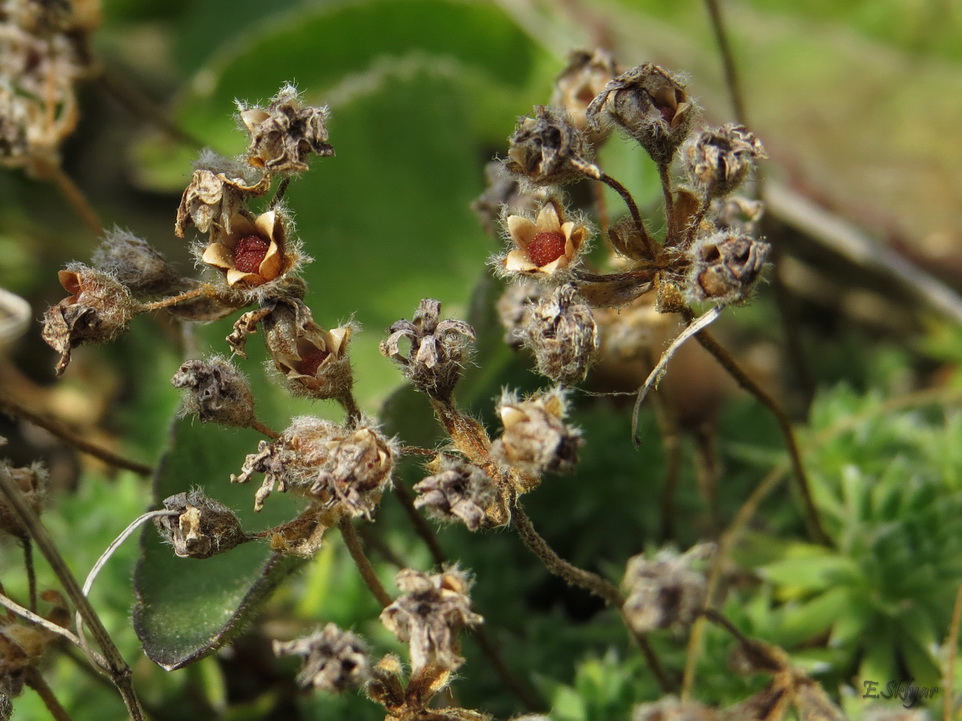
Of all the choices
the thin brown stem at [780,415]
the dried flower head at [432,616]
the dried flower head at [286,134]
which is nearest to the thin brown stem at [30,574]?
the dried flower head at [432,616]

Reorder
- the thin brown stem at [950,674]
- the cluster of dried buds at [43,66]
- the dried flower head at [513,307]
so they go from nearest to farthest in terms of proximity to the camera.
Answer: the thin brown stem at [950,674]
the dried flower head at [513,307]
the cluster of dried buds at [43,66]

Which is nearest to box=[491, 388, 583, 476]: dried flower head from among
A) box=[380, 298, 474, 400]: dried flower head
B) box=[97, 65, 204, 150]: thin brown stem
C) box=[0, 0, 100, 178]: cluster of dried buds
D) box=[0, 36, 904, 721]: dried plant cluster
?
box=[0, 36, 904, 721]: dried plant cluster

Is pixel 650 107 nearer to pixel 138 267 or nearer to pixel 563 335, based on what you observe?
pixel 563 335

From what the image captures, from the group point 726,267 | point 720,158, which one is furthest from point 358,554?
point 720,158

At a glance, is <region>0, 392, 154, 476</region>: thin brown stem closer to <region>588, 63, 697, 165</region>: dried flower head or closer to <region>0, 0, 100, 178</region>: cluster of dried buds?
<region>0, 0, 100, 178</region>: cluster of dried buds

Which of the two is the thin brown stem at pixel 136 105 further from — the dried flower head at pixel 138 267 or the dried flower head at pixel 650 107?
the dried flower head at pixel 650 107

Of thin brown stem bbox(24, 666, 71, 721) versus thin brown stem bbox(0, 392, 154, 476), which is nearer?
thin brown stem bbox(24, 666, 71, 721)
